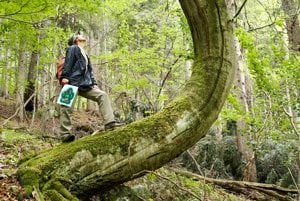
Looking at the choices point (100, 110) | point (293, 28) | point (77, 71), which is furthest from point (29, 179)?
point (293, 28)

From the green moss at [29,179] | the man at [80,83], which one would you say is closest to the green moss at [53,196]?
the green moss at [29,179]

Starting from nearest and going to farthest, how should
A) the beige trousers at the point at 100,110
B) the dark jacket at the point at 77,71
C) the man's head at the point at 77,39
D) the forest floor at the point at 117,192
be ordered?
the forest floor at the point at 117,192, the beige trousers at the point at 100,110, the dark jacket at the point at 77,71, the man's head at the point at 77,39

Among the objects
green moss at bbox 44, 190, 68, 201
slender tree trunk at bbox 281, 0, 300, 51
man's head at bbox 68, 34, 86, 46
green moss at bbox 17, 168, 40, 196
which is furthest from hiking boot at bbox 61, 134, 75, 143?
slender tree trunk at bbox 281, 0, 300, 51

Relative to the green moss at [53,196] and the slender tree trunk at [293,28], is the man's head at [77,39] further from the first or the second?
the slender tree trunk at [293,28]

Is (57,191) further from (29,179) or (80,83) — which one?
(80,83)

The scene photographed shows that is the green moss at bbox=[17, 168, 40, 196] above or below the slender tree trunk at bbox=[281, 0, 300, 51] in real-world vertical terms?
below

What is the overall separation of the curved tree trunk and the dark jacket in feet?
3.08

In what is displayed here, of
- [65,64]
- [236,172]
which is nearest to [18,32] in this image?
[65,64]

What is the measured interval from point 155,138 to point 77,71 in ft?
5.21

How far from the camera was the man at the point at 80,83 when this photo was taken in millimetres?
5137

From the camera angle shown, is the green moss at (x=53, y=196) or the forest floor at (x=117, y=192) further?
the forest floor at (x=117, y=192)

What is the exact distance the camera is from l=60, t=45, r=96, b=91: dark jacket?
5.22m

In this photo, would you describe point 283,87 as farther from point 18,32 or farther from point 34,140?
point 18,32

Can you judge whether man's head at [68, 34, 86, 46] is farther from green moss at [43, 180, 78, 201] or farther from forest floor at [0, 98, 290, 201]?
green moss at [43, 180, 78, 201]
